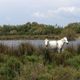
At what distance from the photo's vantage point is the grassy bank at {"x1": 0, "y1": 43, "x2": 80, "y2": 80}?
16.5 meters

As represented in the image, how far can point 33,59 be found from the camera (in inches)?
833

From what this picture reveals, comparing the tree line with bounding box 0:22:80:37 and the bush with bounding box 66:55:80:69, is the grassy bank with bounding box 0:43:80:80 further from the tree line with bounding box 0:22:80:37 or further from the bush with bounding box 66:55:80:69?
the tree line with bounding box 0:22:80:37

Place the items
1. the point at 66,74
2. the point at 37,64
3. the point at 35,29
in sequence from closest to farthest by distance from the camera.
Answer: the point at 66,74
the point at 37,64
the point at 35,29

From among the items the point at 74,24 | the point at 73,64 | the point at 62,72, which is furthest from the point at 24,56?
the point at 74,24

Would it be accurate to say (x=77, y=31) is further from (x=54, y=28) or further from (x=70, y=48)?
(x=70, y=48)

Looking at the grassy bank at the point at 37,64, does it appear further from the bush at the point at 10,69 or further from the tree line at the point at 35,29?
the tree line at the point at 35,29

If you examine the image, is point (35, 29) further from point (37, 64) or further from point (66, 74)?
point (66, 74)

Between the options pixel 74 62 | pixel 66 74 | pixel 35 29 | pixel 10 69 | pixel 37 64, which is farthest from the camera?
pixel 35 29

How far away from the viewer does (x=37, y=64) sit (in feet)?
60.1

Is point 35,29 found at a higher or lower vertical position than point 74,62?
higher

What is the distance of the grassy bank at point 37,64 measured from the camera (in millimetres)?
16500

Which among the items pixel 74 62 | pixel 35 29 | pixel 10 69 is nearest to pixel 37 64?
pixel 10 69

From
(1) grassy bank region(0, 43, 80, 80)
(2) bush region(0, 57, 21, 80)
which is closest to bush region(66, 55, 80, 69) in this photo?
(1) grassy bank region(0, 43, 80, 80)

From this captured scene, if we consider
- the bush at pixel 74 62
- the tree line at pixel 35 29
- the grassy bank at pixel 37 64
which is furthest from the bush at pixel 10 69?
the tree line at pixel 35 29
